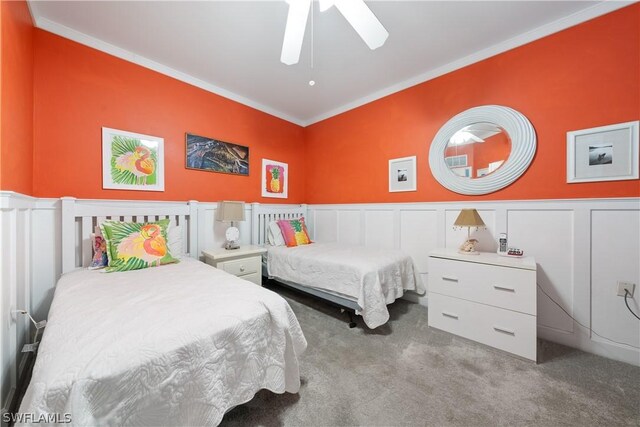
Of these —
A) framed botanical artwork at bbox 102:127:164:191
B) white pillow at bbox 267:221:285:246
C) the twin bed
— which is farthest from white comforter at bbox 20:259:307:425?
white pillow at bbox 267:221:285:246

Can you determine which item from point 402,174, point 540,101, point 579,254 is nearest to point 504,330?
point 579,254

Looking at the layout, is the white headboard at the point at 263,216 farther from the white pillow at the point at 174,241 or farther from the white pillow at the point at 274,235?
the white pillow at the point at 174,241

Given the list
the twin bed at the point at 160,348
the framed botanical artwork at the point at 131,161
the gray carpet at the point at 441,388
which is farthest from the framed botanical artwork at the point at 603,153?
the framed botanical artwork at the point at 131,161

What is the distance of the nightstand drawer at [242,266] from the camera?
7.72 ft

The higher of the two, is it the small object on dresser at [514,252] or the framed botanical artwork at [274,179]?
the framed botanical artwork at [274,179]

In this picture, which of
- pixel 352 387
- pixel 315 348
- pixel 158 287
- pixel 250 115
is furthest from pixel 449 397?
pixel 250 115

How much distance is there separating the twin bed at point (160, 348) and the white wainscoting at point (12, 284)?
0.20 meters

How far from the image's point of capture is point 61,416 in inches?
26.0

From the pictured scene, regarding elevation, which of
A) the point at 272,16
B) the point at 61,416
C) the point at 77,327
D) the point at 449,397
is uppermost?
the point at 272,16

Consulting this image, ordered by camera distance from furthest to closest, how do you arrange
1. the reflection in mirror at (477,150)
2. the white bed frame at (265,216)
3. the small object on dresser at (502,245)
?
the white bed frame at (265,216) < the reflection in mirror at (477,150) < the small object on dresser at (502,245)

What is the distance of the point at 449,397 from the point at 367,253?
4.53 ft

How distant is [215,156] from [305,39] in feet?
5.60

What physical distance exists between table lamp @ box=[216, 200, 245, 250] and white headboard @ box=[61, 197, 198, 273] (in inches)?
14.7

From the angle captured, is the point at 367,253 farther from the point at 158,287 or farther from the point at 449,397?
the point at 158,287
